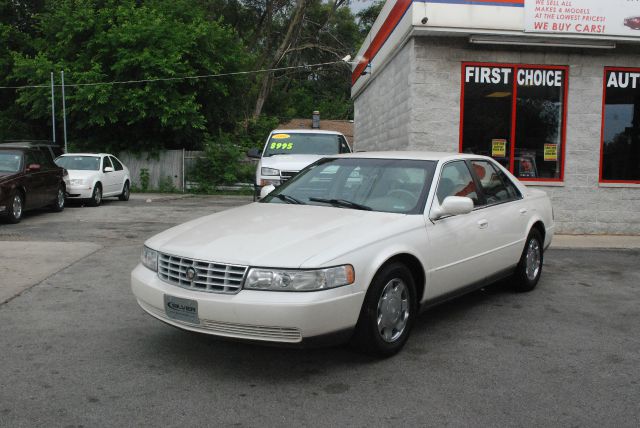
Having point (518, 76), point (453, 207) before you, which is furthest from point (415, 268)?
point (518, 76)

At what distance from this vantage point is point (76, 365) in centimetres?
445

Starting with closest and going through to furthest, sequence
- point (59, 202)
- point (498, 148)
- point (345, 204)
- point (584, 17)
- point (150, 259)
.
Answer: point (150, 259), point (345, 204), point (584, 17), point (498, 148), point (59, 202)

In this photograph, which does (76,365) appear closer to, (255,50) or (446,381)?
(446,381)

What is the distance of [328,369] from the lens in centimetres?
438

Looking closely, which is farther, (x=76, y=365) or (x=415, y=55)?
(x=415, y=55)

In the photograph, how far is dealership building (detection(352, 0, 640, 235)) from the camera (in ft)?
36.1

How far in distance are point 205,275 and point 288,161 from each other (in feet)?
26.1

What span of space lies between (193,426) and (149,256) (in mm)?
1580

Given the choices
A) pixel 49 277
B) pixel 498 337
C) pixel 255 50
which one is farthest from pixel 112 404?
pixel 255 50

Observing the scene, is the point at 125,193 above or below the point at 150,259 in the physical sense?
below

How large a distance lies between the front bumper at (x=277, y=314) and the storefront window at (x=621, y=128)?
358 inches

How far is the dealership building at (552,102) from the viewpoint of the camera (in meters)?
11.0

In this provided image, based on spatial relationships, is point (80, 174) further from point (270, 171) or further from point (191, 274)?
point (191, 274)

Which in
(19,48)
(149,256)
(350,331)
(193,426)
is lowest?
(193,426)
